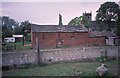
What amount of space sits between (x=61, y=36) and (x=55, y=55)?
12193 millimetres

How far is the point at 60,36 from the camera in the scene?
23625mm

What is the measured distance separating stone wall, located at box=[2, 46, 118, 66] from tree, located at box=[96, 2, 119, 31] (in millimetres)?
24688

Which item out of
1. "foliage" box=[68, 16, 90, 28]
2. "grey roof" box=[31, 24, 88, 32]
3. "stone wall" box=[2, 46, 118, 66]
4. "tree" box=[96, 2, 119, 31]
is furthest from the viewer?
"foliage" box=[68, 16, 90, 28]

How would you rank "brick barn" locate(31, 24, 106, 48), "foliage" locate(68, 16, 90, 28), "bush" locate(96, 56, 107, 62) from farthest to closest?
"foliage" locate(68, 16, 90, 28) → "brick barn" locate(31, 24, 106, 48) → "bush" locate(96, 56, 107, 62)

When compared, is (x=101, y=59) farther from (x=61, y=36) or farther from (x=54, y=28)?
(x=54, y=28)

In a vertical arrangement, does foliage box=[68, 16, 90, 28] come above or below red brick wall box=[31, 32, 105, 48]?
above

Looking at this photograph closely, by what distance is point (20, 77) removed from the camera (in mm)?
8727

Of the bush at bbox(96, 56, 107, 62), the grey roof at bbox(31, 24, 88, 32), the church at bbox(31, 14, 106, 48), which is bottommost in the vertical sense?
the bush at bbox(96, 56, 107, 62)

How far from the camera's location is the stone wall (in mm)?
10467

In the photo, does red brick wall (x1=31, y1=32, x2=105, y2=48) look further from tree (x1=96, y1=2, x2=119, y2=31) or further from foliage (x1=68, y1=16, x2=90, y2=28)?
foliage (x1=68, y1=16, x2=90, y2=28)

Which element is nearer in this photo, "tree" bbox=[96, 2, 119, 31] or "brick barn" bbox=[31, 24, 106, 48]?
"brick barn" bbox=[31, 24, 106, 48]

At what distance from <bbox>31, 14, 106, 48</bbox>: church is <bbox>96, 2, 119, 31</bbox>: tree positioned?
43.3 ft

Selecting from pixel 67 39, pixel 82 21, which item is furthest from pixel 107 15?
pixel 67 39

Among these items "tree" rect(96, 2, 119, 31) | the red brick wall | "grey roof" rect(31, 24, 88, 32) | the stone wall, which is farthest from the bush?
"tree" rect(96, 2, 119, 31)
